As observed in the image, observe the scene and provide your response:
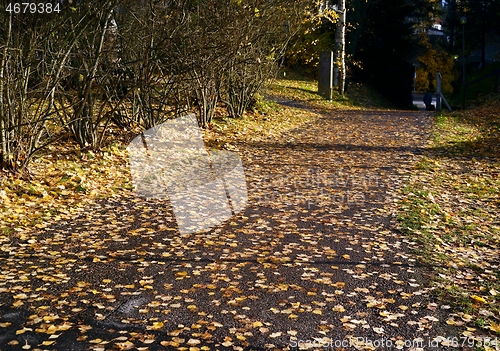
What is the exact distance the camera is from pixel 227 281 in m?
6.00

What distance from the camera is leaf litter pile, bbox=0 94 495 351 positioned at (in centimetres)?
475

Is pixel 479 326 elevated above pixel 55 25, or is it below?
below

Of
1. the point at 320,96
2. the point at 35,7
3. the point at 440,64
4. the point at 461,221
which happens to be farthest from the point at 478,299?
the point at 440,64

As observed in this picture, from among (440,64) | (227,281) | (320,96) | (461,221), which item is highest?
(440,64)

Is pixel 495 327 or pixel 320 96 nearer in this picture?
pixel 495 327

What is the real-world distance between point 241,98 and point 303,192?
7.53 meters

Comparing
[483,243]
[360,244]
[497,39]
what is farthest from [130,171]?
[497,39]

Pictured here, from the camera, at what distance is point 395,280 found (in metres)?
6.12

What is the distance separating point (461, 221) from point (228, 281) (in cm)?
425

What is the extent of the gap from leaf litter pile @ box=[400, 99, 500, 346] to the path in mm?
288

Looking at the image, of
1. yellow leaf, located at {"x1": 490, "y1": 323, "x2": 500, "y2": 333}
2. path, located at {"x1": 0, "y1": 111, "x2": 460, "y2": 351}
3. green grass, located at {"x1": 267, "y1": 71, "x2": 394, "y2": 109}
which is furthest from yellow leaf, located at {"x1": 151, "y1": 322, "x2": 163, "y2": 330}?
green grass, located at {"x1": 267, "y1": 71, "x2": 394, "y2": 109}

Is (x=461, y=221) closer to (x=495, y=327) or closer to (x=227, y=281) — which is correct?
(x=495, y=327)

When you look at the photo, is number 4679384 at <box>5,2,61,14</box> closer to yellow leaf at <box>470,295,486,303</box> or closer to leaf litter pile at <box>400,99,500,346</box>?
leaf litter pile at <box>400,99,500,346</box>

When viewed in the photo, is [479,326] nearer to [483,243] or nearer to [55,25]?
[483,243]
